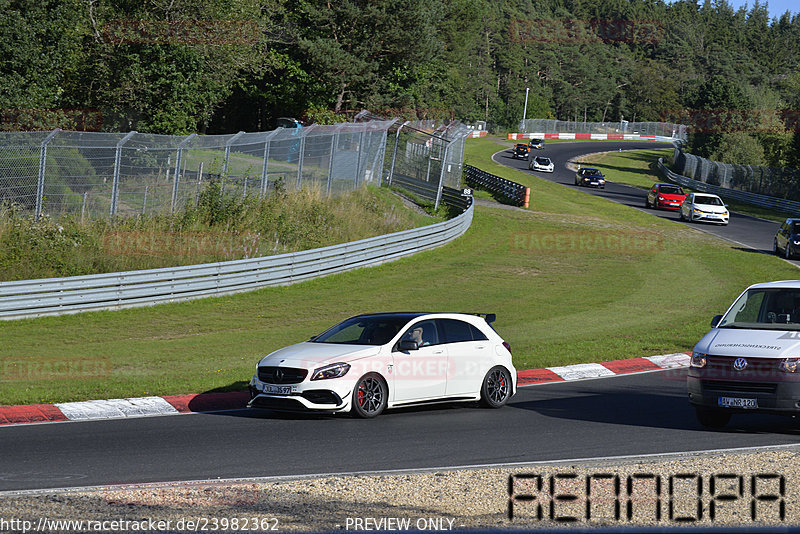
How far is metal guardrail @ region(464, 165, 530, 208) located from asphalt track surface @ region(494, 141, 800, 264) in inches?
55.2

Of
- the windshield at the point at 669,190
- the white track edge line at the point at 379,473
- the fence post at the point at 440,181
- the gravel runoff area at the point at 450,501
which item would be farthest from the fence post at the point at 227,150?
the windshield at the point at 669,190

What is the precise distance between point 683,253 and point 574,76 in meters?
152

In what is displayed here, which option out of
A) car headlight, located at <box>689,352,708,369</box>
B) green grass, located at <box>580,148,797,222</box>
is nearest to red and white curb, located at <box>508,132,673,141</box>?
green grass, located at <box>580,148,797,222</box>

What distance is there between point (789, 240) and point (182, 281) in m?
21.8

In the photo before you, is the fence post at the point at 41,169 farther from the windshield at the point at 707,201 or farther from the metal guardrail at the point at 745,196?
the metal guardrail at the point at 745,196

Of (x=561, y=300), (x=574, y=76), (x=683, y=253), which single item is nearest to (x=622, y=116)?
(x=574, y=76)

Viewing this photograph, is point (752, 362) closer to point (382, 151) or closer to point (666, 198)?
point (382, 151)

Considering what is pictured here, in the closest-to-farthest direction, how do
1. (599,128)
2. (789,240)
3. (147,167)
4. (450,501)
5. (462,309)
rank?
(450,501) → (462,309) → (147,167) → (789,240) → (599,128)

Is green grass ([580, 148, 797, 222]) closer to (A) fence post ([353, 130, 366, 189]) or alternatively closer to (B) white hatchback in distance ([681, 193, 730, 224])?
(B) white hatchback in distance ([681, 193, 730, 224])

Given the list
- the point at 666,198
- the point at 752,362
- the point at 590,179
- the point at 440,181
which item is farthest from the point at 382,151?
the point at 590,179

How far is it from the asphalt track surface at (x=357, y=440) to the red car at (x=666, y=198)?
133ft

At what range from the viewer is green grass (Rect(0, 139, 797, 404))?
1552 centimetres

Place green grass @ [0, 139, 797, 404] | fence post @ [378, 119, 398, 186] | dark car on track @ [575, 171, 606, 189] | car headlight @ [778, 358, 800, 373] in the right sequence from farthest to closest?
dark car on track @ [575, 171, 606, 189] → fence post @ [378, 119, 398, 186] → green grass @ [0, 139, 797, 404] → car headlight @ [778, 358, 800, 373]

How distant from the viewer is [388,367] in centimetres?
1229
